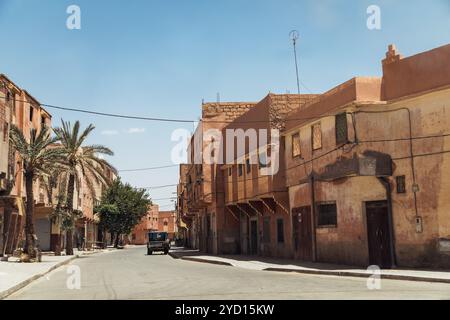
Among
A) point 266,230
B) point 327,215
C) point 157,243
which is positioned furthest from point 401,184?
point 157,243

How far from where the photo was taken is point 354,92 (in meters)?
19.6

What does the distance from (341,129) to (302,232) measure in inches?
242

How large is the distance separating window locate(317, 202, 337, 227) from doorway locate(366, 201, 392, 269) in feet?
7.25

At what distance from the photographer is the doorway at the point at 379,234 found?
19078mm

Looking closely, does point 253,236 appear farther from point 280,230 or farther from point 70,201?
point 70,201

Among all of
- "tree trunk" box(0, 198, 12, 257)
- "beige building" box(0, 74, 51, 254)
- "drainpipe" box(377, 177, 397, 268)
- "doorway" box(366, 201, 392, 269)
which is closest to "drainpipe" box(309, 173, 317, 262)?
"doorway" box(366, 201, 392, 269)

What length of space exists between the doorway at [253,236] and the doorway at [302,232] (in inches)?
286

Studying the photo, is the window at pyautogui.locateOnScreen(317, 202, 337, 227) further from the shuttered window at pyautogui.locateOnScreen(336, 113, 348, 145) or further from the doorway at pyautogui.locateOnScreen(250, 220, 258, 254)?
the doorway at pyautogui.locateOnScreen(250, 220, 258, 254)

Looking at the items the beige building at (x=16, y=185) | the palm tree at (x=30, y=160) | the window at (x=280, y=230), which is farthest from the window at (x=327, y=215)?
the beige building at (x=16, y=185)

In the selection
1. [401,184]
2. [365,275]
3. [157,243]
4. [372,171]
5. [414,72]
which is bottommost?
[365,275]

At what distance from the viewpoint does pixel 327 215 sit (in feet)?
73.2

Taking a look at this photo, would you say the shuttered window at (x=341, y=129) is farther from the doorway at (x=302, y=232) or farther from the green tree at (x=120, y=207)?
the green tree at (x=120, y=207)
